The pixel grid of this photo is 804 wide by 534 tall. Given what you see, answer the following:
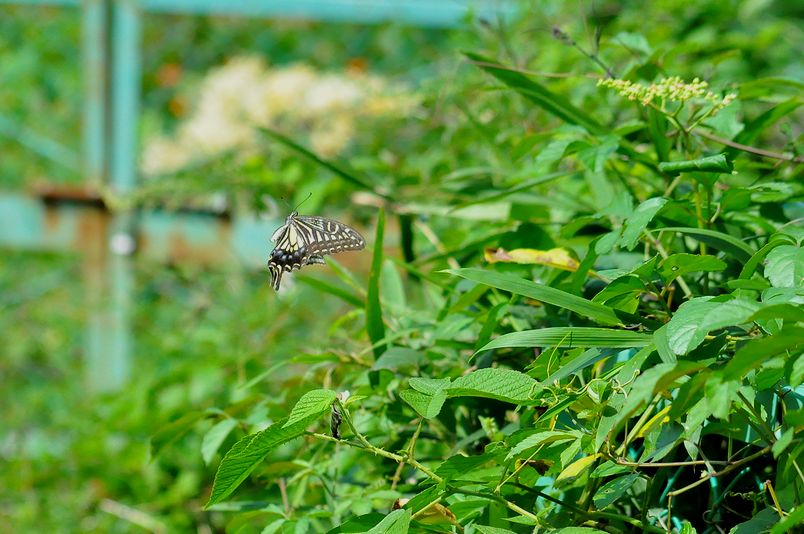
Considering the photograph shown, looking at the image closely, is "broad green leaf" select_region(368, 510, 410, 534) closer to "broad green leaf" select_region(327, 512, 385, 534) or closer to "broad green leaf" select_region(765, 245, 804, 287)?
"broad green leaf" select_region(327, 512, 385, 534)

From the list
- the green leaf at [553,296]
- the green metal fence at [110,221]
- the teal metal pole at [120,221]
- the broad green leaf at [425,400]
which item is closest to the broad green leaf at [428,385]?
the broad green leaf at [425,400]

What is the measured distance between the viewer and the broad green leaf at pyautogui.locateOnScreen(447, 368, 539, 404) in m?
0.73

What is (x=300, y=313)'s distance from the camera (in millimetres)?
2711

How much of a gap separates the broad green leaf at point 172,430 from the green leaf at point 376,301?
0.67ft

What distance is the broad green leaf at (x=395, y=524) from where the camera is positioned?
686 millimetres

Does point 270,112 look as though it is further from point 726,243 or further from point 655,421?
point 655,421

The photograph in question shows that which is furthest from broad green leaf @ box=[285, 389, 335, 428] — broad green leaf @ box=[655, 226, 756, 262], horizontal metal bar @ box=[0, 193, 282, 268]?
horizontal metal bar @ box=[0, 193, 282, 268]

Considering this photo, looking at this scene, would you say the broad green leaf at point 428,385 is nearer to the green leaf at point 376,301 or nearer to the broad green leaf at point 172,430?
the green leaf at point 376,301

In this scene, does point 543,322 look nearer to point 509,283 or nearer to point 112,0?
point 509,283

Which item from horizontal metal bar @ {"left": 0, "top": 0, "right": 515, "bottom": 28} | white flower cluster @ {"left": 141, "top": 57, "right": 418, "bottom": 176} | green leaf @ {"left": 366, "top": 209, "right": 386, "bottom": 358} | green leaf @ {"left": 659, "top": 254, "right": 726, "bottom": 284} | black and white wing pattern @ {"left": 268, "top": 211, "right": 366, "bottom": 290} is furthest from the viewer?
horizontal metal bar @ {"left": 0, "top": 0, "right": 515, "bottom": 28}

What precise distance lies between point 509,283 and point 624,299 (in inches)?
4.0

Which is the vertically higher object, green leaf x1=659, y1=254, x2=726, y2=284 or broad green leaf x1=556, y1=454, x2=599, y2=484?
green leaf x1=659, y1=254, x2=726, y2=284

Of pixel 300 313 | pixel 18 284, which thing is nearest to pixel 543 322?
pixel 300 313

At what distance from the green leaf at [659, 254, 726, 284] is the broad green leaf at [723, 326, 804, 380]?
19 cm
